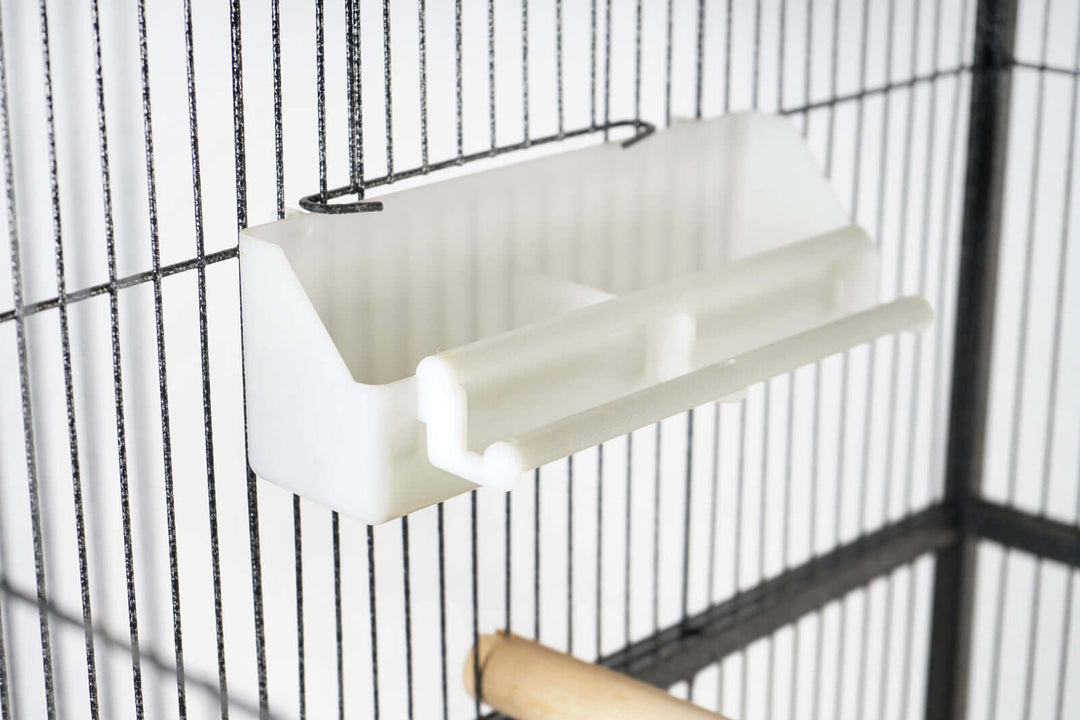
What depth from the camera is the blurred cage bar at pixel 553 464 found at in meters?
0.76

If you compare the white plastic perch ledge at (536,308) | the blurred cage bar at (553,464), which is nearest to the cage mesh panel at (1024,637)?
the blurred cage bar at (553,464)

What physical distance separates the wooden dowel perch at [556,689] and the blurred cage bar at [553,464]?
33 millimetres

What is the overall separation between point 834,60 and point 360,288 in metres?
0.43

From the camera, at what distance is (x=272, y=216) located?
0.84m

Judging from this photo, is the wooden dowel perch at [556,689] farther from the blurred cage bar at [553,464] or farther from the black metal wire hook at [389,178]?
the black metal wire hook at [389,178]

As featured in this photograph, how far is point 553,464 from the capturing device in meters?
1.04

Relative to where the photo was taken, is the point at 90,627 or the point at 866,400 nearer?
the point at 90,627

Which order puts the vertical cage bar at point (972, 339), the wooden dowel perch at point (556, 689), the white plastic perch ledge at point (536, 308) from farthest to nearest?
the vertical cage bar at point (972, 339) < the wooden dowel perch at point (556, 689) < the white plastic perch ledge at point (536, 308)

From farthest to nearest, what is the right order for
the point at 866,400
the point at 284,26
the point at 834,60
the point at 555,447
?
1. the point at 866,400
2. the point at 834,60
3. the point at 284,26
4. the point at 555,447

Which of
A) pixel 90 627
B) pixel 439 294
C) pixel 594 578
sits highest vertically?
pixel 439 294

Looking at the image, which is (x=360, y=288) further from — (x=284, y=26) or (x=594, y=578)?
(x=594, y=578)

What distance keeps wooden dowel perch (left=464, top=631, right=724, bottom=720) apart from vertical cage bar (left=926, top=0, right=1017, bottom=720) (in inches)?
20.8

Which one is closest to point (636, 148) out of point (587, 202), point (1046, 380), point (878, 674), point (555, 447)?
point (587, 202)

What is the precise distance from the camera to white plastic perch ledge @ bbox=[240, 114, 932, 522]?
73 centimetres
